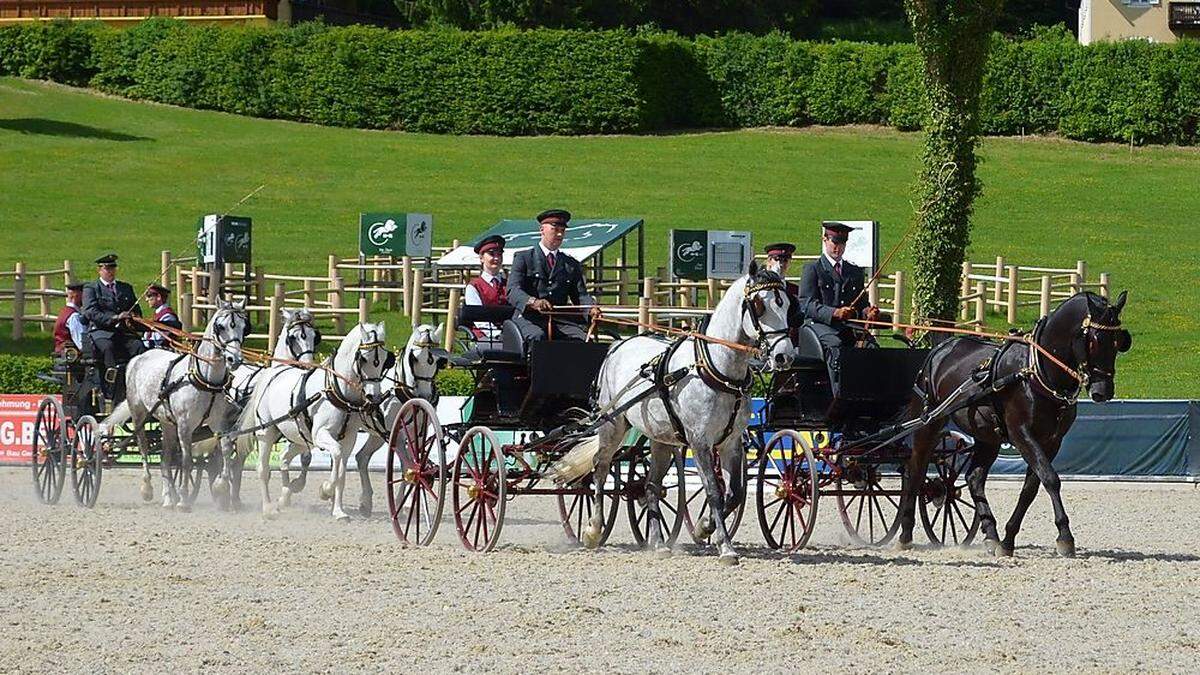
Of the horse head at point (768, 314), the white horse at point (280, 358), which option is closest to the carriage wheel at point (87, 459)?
the white horse at point (280, 358)

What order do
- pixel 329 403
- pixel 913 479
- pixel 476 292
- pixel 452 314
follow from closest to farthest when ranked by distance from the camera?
pixel 913 479 < pixel 476 292 < pixel 329 403 < pixel 452 314

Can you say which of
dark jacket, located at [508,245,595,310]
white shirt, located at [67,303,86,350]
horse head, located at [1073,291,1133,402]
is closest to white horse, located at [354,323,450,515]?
dark jacket, located at [508,245,595,310]

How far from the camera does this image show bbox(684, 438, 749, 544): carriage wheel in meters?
12.0

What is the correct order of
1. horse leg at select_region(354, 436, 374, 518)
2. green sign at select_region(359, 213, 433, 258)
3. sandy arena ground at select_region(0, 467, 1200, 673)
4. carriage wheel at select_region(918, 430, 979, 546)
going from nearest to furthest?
sandy arena ground at select_region(0, 467, 1200, 673)
carriage wheel at select_region(918, 430, 979, 546)
horse leg at select_region(354, 436, 374, 518)
green sign at select_region(359, 213, 433, 258)

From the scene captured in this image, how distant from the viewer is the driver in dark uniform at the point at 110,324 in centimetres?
1744

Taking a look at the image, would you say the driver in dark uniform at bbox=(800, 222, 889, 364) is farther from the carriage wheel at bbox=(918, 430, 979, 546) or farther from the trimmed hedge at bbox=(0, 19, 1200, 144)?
the trimmed hedge at bbox=(0, 19, 1200, 144)

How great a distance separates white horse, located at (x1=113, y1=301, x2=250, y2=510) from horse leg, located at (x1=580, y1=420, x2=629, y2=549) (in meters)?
4.73

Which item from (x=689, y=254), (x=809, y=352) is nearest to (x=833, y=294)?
(x=809, y=352)

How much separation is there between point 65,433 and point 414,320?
1004 cm

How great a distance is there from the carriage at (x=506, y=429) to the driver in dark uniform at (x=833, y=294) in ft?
4.92

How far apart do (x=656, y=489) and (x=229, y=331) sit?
5266 millimetres

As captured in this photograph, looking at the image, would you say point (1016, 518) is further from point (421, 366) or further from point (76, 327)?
point (76, 327)

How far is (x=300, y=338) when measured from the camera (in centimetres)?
1620

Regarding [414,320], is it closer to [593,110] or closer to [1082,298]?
[1082,298]
